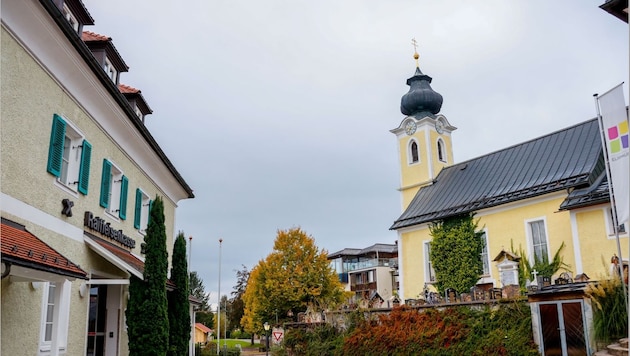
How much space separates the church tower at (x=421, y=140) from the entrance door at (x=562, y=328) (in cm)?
2122

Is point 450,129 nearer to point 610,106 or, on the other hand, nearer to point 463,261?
→ point 463,261

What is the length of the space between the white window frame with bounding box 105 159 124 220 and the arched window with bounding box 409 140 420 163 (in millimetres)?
25400

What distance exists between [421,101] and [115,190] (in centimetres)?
2731

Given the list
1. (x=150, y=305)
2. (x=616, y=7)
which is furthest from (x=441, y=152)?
(x=150, y=305)

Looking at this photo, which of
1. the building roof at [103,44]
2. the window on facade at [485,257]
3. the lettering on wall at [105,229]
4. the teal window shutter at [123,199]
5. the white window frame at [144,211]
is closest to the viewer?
the lettering on wall at [105,229]

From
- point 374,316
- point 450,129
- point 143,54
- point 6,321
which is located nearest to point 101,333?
point 6,321

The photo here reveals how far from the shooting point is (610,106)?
31.9ft

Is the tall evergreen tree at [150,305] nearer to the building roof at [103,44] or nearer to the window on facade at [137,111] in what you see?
the building roof at [103,44]

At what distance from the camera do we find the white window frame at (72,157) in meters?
10.7

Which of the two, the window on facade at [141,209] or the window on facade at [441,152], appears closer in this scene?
the window on facade at [141,209]

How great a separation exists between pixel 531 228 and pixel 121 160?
754 inches

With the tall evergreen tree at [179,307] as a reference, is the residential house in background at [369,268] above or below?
above

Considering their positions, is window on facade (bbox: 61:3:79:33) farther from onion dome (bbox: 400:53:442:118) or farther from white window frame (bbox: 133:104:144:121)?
onion dome (bbox: 400:53:442:118)

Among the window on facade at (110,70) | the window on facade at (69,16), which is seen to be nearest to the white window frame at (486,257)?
the window on facade at (110,70)
